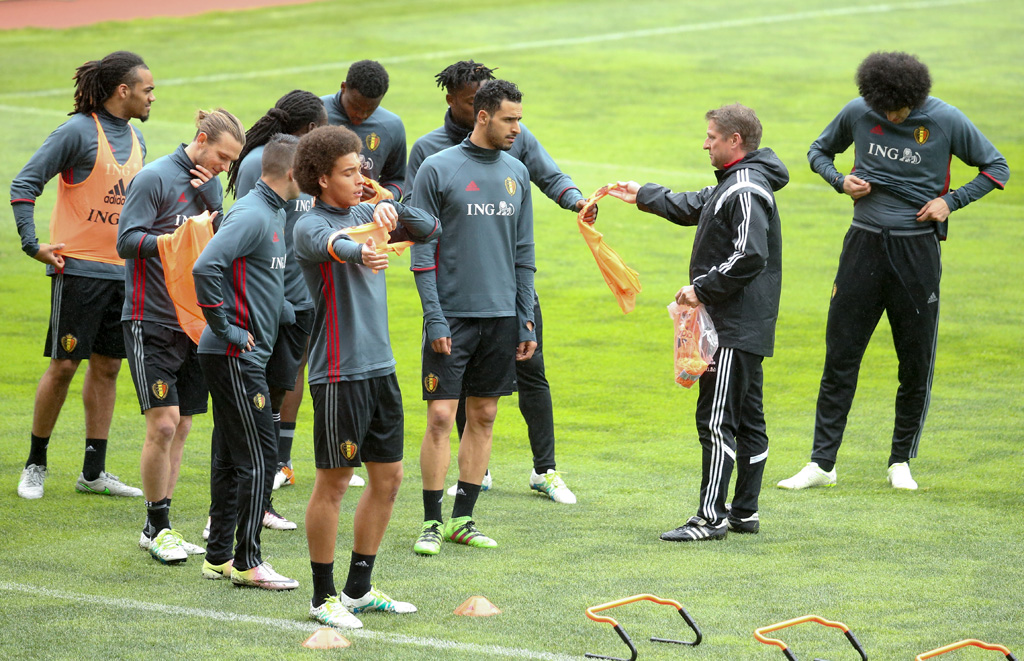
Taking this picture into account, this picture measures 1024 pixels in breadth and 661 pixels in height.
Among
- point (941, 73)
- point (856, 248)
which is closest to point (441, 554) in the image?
point (856, 248)

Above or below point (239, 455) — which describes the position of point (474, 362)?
above

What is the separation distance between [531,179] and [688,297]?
1.28 metres

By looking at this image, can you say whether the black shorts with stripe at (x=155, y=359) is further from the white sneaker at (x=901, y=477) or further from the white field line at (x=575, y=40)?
the white field line at (x=575, y=40)

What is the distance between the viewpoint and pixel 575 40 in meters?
27.5

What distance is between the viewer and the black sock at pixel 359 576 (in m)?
5.20

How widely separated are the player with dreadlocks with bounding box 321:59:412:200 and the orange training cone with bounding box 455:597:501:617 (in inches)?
121

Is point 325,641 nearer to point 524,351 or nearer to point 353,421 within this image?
point 353,421

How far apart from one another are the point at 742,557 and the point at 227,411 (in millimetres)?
2475

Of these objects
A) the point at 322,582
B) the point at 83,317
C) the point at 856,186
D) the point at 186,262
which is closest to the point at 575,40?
the point at 856,186

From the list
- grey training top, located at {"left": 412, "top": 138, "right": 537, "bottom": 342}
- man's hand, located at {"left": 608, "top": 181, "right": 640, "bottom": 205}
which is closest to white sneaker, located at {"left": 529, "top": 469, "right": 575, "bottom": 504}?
grey training top, located at {"left": 412, "top": 138, "right": 537, "bottom": 342}

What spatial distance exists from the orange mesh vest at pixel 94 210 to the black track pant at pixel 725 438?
10.7 feet

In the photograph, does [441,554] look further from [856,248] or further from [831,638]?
[856,248]

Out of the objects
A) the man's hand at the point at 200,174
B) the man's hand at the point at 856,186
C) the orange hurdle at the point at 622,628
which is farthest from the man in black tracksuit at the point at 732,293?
the man's hand at the point at 200,174

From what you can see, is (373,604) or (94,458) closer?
(373,604)
